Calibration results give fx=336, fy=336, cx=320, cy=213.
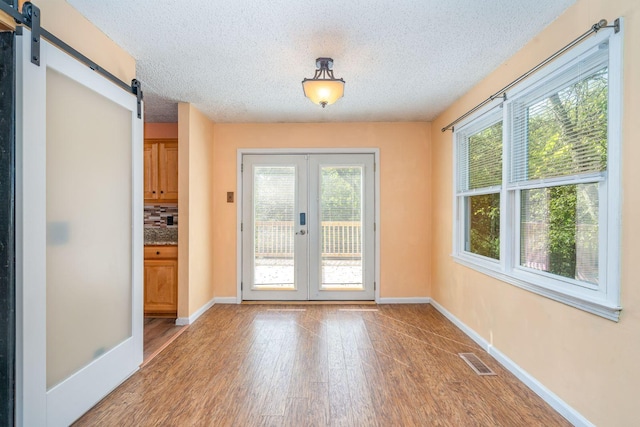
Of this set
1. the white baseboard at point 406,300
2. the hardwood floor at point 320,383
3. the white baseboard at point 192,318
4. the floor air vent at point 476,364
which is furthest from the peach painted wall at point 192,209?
the floor air vent at point 476,364

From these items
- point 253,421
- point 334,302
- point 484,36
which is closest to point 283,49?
point 484,36

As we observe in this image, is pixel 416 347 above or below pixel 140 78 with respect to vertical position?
below

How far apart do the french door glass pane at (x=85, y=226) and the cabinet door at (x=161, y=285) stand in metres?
1.43

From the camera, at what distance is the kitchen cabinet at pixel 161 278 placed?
4023mm

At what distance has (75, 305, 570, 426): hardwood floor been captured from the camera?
2088mm

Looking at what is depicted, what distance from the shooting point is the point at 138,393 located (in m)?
2.37

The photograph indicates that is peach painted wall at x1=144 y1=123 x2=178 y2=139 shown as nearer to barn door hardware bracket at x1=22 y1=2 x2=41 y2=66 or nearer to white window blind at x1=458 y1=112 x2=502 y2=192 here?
barn door hardware bracket at x1=22 y1=2 x2=41 y2=66

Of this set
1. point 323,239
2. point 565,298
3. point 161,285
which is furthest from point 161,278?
point 565,298

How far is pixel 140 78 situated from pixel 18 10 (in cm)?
150

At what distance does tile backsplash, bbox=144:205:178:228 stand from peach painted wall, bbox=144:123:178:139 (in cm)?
101

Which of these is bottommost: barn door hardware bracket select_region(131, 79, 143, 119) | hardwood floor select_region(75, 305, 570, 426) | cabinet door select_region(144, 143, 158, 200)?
hardwood floor select_region(75, 305, 570, 426)

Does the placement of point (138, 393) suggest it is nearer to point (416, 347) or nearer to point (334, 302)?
point (416, 347)

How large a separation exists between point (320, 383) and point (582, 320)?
174 cm

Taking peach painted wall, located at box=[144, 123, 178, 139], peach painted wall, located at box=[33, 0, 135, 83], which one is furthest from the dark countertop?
peach painted wall, located at box=[33, 0, 135, 83]
